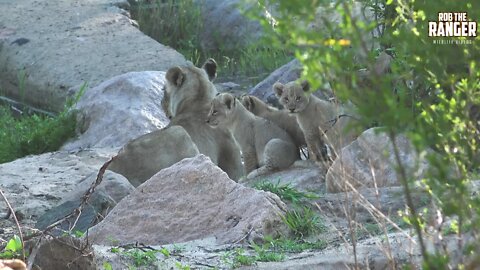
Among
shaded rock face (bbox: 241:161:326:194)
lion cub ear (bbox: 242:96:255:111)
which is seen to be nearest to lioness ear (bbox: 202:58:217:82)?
lion cub ear (bbox: 242:96:255:111)

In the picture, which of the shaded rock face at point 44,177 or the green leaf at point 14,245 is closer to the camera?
the green leaf at point 14,245

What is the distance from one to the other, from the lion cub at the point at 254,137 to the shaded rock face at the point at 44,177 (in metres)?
1.34

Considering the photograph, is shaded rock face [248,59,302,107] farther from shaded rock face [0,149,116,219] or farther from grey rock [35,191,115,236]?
grey rock [35,191,115,236]

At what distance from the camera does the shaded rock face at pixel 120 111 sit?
13375 mm

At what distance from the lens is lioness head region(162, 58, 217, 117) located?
11.6 meters

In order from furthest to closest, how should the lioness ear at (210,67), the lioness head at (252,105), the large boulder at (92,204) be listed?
1. the lioness head at (252,105)
2. the lioness ear at (210,67)
3. the large boulder at (92,204)

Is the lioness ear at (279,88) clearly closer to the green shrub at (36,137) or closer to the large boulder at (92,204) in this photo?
the large boulder at (92,204)

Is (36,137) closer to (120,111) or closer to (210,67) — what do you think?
(120,111)

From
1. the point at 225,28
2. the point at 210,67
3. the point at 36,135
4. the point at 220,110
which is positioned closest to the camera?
the point at 220,110

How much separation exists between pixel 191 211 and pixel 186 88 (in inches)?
147

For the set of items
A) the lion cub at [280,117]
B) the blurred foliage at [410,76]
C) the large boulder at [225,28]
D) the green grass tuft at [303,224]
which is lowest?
the large boulder at [225,28]

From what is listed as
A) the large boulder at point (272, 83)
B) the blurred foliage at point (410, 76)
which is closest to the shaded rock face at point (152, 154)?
the large boulder at point (272, 83)

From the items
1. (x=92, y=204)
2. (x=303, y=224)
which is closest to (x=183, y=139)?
(x=92, y=204)

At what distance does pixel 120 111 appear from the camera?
1362cm
